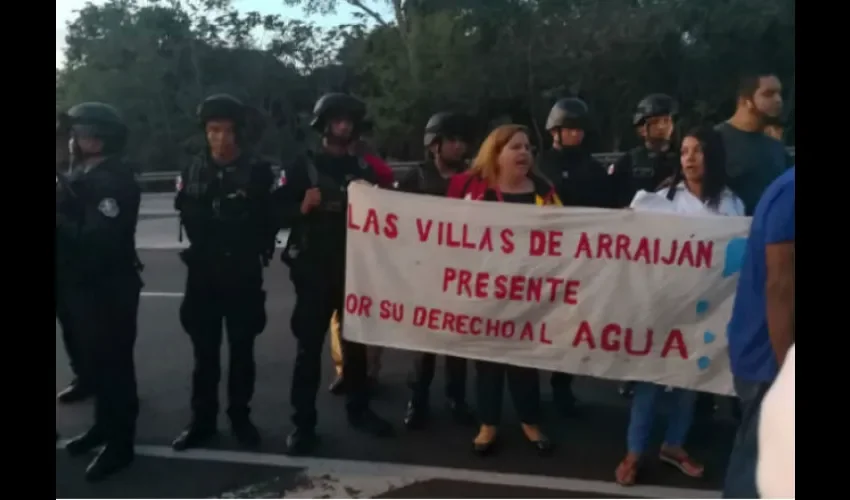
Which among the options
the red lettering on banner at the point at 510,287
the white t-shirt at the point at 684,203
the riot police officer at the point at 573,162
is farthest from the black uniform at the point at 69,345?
the white t-shirt at the point at 684,203

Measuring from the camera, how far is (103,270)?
2.92 m

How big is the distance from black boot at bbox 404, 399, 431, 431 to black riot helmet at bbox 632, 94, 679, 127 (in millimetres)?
1265

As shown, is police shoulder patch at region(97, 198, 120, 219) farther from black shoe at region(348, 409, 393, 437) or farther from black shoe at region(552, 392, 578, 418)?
black shoe at region(552, 392, 578, 418)

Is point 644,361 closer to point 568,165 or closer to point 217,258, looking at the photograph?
point 568,165

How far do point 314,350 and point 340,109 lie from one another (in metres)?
0.90

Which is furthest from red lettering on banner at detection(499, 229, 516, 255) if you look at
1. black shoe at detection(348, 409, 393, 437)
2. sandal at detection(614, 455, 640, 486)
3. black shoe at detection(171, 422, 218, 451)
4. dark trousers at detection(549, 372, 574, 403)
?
black shoe at detection(171, 422, 218, 451)

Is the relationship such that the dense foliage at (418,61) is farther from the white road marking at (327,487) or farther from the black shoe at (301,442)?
the white road marking at (327,487)

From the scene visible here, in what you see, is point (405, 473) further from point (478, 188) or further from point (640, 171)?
point (640, 171)

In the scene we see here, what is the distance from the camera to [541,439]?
114 inches

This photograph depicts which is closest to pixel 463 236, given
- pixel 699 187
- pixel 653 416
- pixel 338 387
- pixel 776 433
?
pixel 338 387

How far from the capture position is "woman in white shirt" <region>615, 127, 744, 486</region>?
2781 mm
